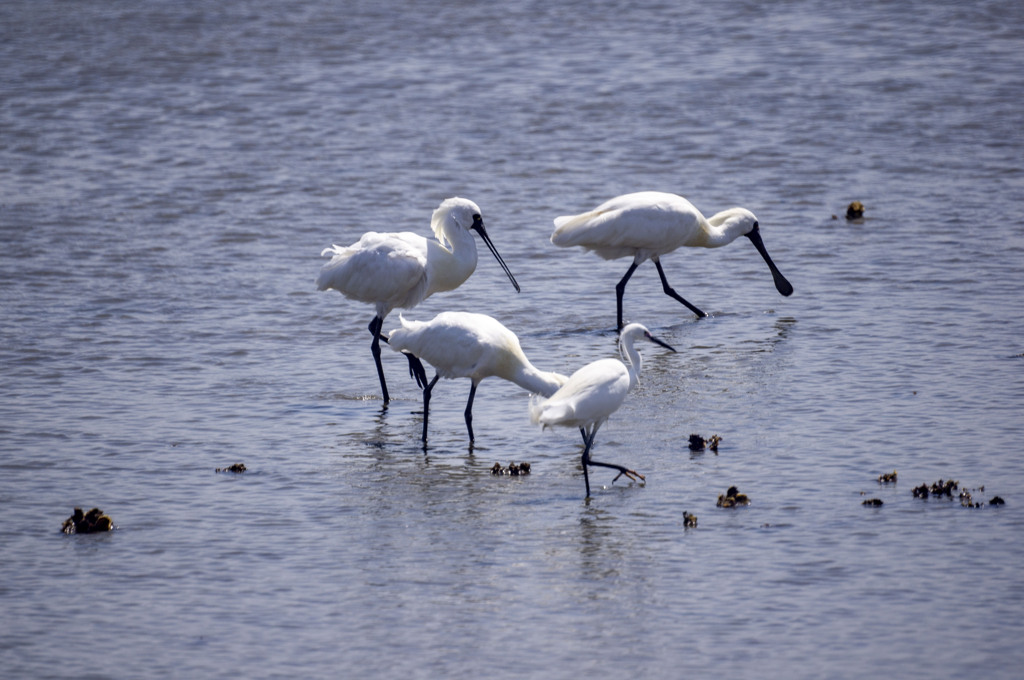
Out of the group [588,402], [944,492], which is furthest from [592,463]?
[944,492]

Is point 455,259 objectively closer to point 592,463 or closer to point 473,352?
point 473,352

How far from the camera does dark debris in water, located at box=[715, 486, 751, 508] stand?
752 cm

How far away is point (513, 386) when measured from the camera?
1020 cm

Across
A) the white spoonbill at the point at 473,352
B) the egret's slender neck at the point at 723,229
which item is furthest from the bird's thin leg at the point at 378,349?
the egret's slender neck at the point at 723,229

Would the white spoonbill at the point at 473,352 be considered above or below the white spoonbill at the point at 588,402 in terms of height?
above

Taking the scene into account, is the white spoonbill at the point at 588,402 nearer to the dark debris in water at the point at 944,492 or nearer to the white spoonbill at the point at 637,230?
the dark debris in water at the point at 944,492

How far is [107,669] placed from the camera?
608 cm

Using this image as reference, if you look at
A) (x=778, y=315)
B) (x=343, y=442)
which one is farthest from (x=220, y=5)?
(x=343, y=442)

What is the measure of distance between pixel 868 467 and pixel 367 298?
3932 millimetres

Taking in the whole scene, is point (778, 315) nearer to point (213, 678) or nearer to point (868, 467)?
point (868, 467)

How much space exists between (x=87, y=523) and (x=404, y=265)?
349 centimetres

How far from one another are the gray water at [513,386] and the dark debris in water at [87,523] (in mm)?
69

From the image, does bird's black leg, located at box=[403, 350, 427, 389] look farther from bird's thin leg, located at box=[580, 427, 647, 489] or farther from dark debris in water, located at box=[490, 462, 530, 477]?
bird's thin leg, located at box=[580, 427, 647, 489]

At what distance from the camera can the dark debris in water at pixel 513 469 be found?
8250 millimetres
